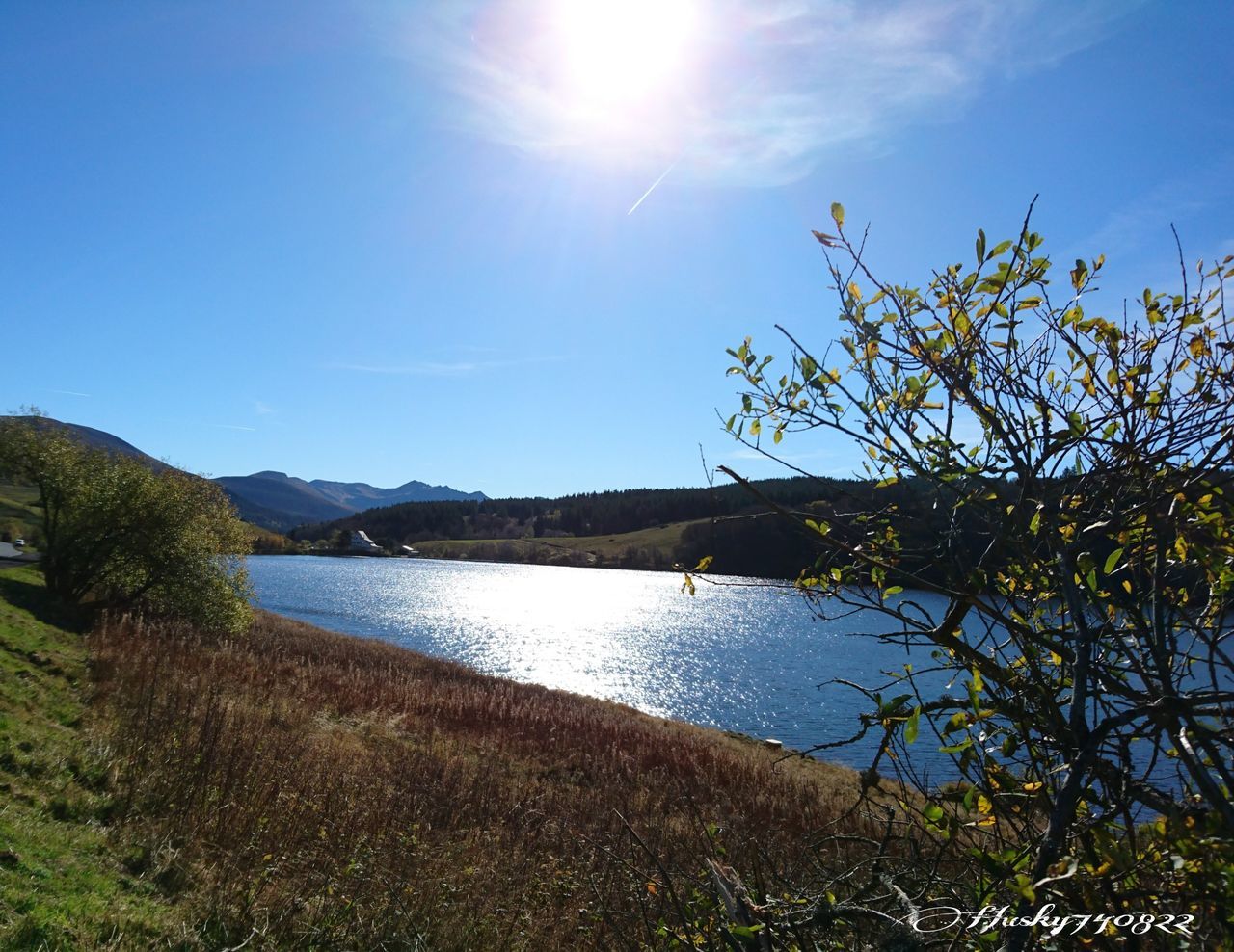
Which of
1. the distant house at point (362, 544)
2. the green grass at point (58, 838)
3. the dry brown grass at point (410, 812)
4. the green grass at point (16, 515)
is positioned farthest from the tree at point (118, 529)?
the distant house at point (362, 544)

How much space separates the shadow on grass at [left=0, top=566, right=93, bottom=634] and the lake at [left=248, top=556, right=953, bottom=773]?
17.9 metres

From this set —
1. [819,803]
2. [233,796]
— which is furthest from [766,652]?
[233,796]

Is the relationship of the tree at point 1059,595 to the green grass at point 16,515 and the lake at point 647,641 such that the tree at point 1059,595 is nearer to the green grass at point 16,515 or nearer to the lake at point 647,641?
the lake at point 647,641

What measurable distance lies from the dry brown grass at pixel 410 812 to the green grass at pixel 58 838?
37cm

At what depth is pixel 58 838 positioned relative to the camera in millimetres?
7230

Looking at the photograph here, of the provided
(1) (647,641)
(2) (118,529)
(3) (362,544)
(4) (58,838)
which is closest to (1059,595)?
(4) (58,838)

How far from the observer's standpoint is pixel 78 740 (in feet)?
33.0

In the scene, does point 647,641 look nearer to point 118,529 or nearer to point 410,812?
point 118,529

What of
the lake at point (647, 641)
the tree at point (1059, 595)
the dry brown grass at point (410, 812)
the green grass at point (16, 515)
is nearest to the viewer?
the tree at point (1059, 595)

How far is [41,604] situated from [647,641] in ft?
154

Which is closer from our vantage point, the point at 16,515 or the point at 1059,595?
the point at 1059,595

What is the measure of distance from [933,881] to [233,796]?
31.0 ft

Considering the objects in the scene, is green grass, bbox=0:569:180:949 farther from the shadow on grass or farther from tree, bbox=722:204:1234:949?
the shadow on grass

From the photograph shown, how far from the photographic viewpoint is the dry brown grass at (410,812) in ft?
22.7
